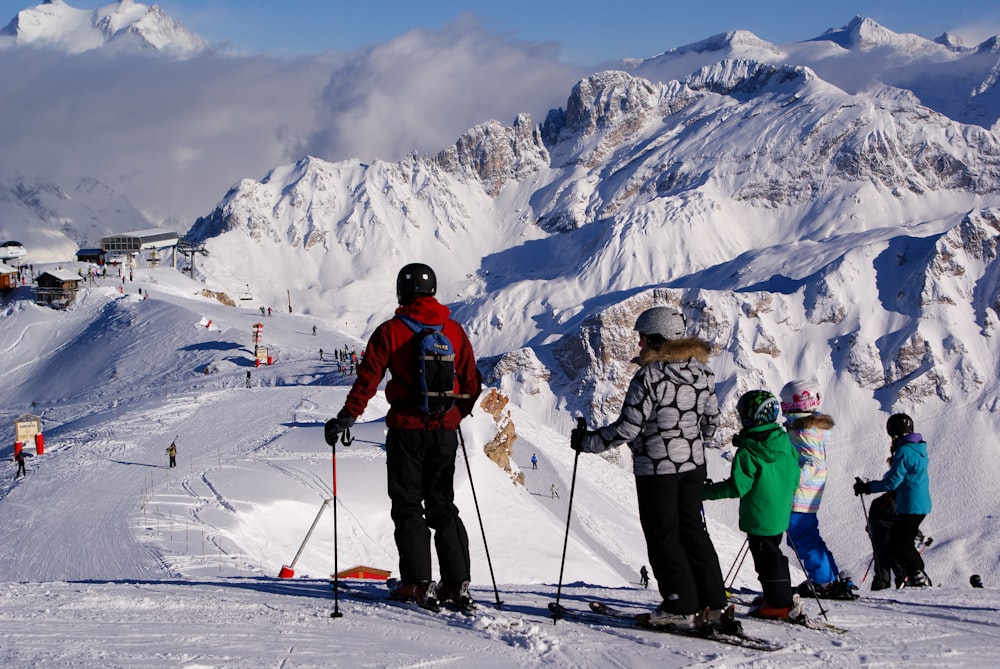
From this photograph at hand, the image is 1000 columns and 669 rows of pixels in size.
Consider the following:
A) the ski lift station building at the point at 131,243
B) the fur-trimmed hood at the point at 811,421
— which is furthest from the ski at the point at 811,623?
the ski lift station building at the point at 131,243

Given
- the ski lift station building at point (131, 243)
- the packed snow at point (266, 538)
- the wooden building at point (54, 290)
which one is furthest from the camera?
the ski lift station building at point (131, 243)

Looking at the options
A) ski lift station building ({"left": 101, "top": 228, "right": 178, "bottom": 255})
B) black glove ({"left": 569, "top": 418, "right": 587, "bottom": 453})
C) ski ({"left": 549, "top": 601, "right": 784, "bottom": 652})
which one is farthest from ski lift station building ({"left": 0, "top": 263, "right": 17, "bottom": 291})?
black glove ({"left": 569, "top": 418, "right": 587, "bottom": 453})

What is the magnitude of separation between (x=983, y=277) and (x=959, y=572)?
319 ft

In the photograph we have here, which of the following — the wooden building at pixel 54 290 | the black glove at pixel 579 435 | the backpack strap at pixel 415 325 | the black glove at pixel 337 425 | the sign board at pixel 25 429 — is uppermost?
the wooden building at pixel 54 290

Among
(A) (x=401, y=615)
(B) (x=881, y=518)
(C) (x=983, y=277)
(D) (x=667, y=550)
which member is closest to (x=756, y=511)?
(D) (x=667, y=550)

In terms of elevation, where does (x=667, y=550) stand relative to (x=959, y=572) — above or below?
above

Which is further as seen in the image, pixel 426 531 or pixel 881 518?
pixel 881 518

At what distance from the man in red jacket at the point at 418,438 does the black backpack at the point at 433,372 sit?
58 millimetres

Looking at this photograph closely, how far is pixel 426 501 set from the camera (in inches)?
285

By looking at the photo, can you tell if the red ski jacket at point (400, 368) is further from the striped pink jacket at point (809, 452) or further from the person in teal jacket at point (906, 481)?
the person in teal jacket at point (906, 481)

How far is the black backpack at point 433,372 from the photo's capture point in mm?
6906

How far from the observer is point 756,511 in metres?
7.26

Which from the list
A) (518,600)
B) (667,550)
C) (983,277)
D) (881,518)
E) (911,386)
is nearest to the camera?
(667,550)

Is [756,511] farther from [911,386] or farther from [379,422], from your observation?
[911,386]
